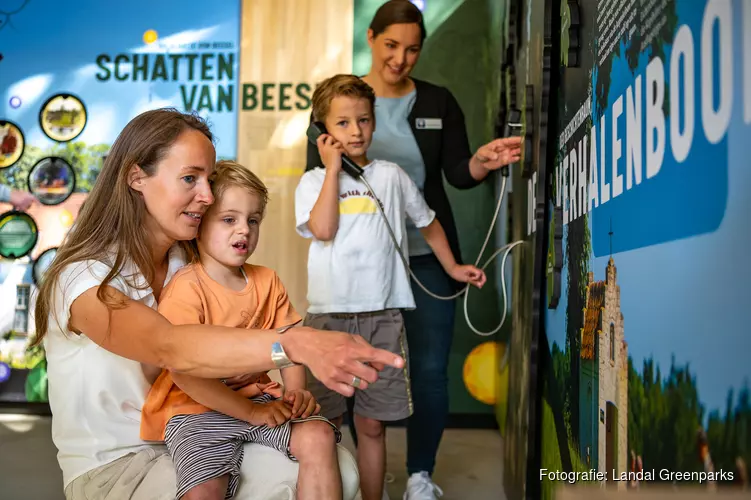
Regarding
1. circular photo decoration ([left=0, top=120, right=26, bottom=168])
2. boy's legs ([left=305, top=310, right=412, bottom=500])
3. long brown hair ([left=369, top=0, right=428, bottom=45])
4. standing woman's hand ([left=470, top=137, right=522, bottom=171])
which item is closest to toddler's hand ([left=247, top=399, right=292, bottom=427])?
boy's legs ([left=305, top=310, right=412, bottom=500])

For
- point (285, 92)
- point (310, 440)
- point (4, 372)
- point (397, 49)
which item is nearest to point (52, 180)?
point (4, 372)

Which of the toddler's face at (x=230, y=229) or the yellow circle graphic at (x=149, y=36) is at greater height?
the yellow circle graphic at (x=149, y=36)

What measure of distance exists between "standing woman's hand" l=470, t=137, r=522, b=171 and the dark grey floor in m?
1.15

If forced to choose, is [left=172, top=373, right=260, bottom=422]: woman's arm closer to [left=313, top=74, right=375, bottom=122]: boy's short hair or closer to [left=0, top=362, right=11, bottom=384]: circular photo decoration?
[left=313, top=74, right=375, bottom=122]: boy's short hair

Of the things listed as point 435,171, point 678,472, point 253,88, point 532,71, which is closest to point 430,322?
point 435,171

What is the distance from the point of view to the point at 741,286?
0.62 m

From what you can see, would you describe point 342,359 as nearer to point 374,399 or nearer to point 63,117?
point 374,399

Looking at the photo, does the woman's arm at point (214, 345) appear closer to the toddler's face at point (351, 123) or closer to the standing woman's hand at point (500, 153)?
the toddler's face at point (351, 123)

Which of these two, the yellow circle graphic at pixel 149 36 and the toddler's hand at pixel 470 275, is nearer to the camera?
the toddler's hand at pixel 470 275

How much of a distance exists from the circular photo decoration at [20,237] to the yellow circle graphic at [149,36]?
1.08 meters

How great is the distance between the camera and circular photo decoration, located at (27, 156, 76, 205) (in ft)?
11.7

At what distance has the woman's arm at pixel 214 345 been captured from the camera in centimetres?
90

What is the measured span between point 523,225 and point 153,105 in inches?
85.7

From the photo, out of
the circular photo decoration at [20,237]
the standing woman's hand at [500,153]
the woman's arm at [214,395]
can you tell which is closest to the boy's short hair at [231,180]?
the woman's arm at [214,395]
